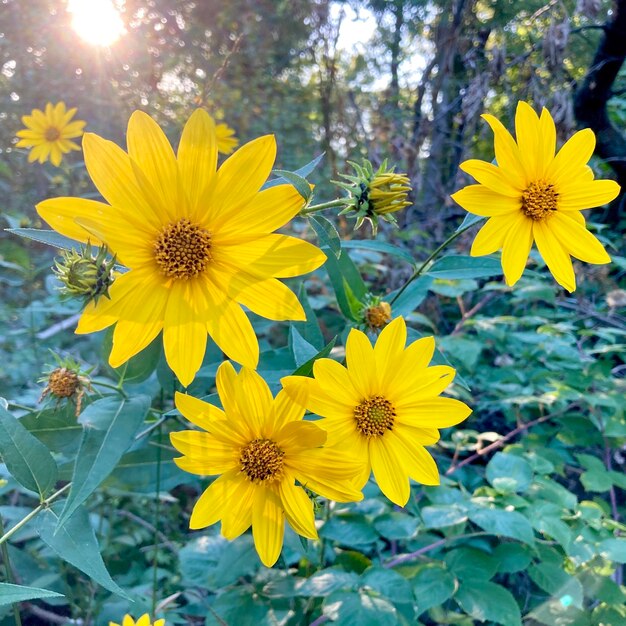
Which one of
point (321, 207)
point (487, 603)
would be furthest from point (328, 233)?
point (487, 603)

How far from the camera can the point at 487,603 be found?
83 centimetres

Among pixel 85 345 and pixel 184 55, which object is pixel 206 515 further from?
pixel 184 55

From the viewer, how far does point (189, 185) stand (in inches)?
23.3

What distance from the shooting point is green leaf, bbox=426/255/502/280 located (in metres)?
0.78

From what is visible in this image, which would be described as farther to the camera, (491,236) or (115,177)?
(491,236)

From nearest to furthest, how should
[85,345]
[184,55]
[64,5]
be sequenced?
1. [85,345]
2. [64,5]
3. [184,55]

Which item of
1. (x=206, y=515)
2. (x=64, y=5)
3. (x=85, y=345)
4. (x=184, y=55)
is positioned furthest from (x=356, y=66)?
(x=206, y=515)

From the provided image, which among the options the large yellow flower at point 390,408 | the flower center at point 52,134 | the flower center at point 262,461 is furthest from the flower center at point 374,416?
the flower center at point 52,134

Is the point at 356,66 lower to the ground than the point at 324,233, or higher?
higher

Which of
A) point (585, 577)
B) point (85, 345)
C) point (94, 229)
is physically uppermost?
point (85, 345)

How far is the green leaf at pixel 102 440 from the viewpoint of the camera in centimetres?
55

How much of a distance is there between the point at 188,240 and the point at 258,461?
0.91ft

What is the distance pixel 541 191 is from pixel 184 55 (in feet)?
14.9

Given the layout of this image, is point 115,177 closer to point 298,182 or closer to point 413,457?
point 298,182
